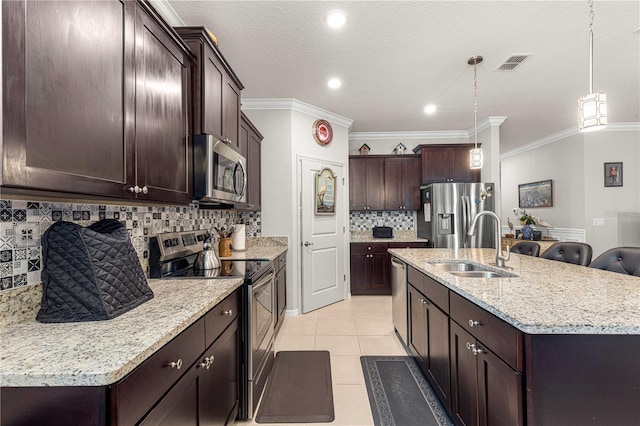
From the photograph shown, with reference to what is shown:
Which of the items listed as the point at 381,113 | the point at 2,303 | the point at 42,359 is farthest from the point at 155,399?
the point at 381,113

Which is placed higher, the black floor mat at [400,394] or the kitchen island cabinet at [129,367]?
the kitchen island cabinet at [129,367]

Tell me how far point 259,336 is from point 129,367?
129 cm

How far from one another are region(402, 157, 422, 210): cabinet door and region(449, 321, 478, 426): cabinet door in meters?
3.48

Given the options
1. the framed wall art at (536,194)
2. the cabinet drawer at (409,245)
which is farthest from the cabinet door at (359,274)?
the framed wall art at (536,194)

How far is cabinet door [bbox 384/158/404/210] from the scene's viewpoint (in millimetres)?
4965

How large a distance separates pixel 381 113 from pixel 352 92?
89 cm

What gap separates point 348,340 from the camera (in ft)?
9.71

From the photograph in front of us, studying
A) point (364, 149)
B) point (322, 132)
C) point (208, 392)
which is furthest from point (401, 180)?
point (208, 392)

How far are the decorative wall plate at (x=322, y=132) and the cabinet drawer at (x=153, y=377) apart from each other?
3.28 metres

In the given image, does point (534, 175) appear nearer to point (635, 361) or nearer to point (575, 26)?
point (575, 26)

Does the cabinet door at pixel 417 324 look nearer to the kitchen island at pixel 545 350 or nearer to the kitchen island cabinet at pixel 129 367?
the kitchen island at pixel 545 350

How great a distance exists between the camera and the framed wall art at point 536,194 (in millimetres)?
5694

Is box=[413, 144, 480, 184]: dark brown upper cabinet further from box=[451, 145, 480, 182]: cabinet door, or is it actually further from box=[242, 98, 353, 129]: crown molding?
box=[242, 98, 353, 129]: crown molding

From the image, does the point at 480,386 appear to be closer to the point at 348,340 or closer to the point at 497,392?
the point at 497,392
